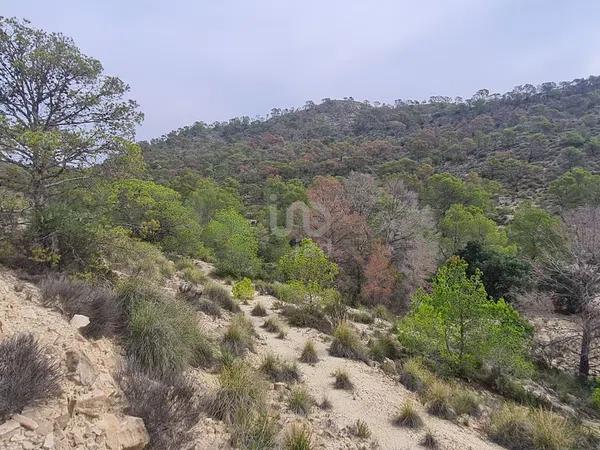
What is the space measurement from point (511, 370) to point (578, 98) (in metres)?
90.2

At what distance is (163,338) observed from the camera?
6.32 metres

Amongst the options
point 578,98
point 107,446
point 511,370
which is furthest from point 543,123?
point 107,446

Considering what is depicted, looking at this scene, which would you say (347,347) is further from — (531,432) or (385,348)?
(531,432)

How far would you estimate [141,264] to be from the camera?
457 inches

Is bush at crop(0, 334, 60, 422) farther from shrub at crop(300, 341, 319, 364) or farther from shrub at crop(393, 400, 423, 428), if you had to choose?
shrub at crop(300, 341, 319, 364)

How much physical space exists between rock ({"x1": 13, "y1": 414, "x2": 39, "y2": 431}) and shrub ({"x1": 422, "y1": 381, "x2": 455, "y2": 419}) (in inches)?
268

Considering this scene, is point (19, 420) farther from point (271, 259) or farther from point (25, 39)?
point (271, 259)

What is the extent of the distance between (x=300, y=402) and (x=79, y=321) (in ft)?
12.2

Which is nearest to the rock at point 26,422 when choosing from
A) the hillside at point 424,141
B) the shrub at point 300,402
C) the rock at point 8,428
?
the rock at point 8,428

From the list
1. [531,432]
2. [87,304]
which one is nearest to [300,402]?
[87,304]

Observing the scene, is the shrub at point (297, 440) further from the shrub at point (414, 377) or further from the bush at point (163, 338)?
the shrub at point (414, 377)

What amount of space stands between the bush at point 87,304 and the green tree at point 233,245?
1361cm

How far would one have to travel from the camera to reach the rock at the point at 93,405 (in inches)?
163

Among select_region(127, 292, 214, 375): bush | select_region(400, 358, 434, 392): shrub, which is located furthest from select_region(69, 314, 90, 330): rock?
select_region(400, 358, 434, 392): shrub
